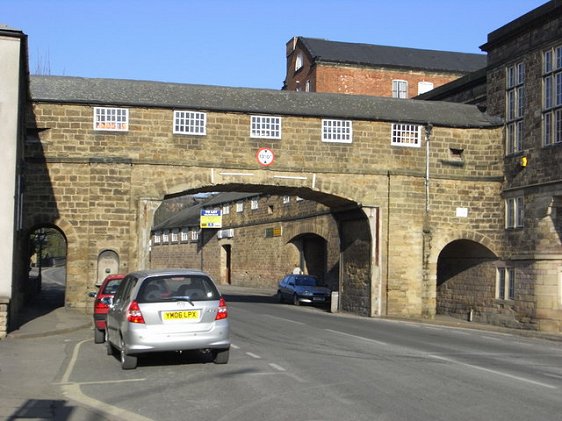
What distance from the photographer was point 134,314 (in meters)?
11.6

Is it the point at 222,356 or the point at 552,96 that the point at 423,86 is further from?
the point at 222,356

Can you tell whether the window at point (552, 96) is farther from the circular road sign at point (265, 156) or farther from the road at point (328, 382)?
the road at point (328, 382)

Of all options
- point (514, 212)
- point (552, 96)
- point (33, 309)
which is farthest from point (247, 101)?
point (514, 212)

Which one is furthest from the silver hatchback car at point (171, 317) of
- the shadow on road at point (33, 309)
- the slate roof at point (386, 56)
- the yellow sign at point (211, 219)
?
the yellow sign at point (211, 219)

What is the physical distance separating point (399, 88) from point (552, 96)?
28933 millimetres

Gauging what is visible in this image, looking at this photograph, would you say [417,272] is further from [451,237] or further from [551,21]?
[551,21]

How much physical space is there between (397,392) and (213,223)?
5127 centimetres

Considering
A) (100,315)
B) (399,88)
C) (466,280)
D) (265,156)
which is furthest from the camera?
(399,88)

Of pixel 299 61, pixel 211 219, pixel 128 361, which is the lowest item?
pixel 128 361

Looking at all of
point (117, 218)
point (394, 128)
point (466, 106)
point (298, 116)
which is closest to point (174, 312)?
point (117, 218)

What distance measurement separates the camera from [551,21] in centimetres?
2500

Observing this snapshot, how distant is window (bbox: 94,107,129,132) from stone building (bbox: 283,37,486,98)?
2722cm

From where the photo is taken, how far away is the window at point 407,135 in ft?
94.7

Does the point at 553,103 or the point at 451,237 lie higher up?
the point at 553,103
